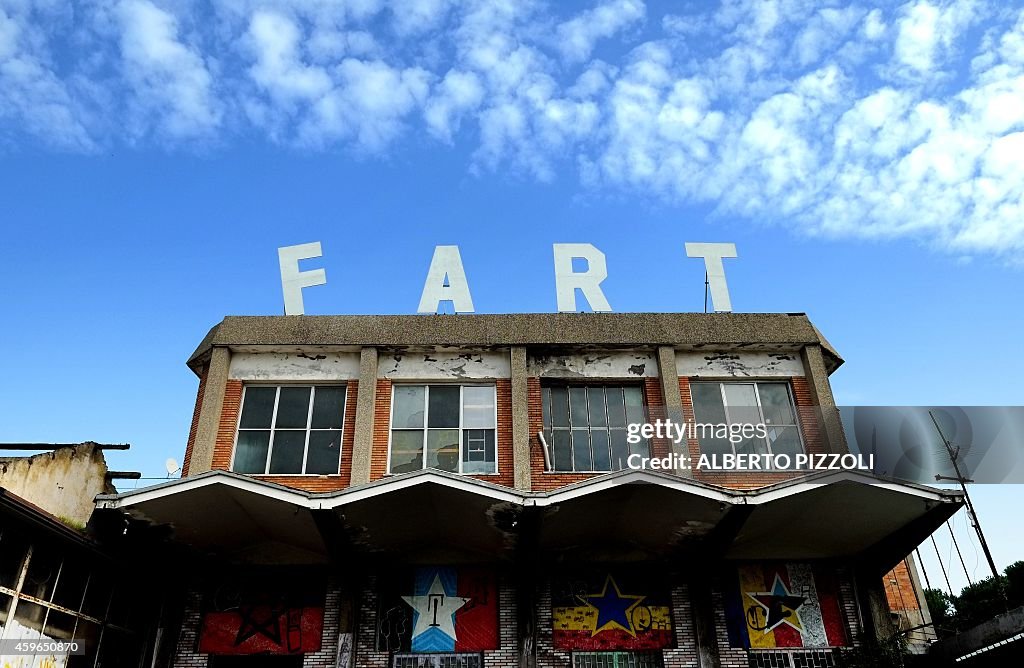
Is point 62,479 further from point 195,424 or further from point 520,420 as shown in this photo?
point 520,420

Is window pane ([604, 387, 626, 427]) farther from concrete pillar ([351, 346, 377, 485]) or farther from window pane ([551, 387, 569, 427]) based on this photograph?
concrete pillar ([351, 346, 377, 485])

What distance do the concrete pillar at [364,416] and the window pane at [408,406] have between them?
1.57ft

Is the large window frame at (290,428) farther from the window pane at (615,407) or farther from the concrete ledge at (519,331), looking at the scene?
the window pane at (615,407)

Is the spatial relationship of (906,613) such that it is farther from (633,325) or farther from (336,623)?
(336,623)

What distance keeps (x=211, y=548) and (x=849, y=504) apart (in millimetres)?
10548

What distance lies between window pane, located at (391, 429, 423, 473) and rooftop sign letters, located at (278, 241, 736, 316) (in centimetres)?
286

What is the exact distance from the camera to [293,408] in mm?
15375

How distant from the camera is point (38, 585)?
10.9m

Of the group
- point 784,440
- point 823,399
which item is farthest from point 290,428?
point 823,399

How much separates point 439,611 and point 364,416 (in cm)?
378

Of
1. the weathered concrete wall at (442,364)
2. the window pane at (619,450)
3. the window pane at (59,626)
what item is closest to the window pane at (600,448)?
the window pane at (619,450)

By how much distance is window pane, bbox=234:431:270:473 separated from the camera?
1473 centimetres

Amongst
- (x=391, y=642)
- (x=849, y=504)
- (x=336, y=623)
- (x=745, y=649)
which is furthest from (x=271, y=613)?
(x=849, y=504)

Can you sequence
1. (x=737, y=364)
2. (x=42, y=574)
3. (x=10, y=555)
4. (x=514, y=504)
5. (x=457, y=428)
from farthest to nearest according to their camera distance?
(x=737, y=364), (x=457, y=428), (x=514, y=504), (x=42, y=574), (x=10, y=555)
